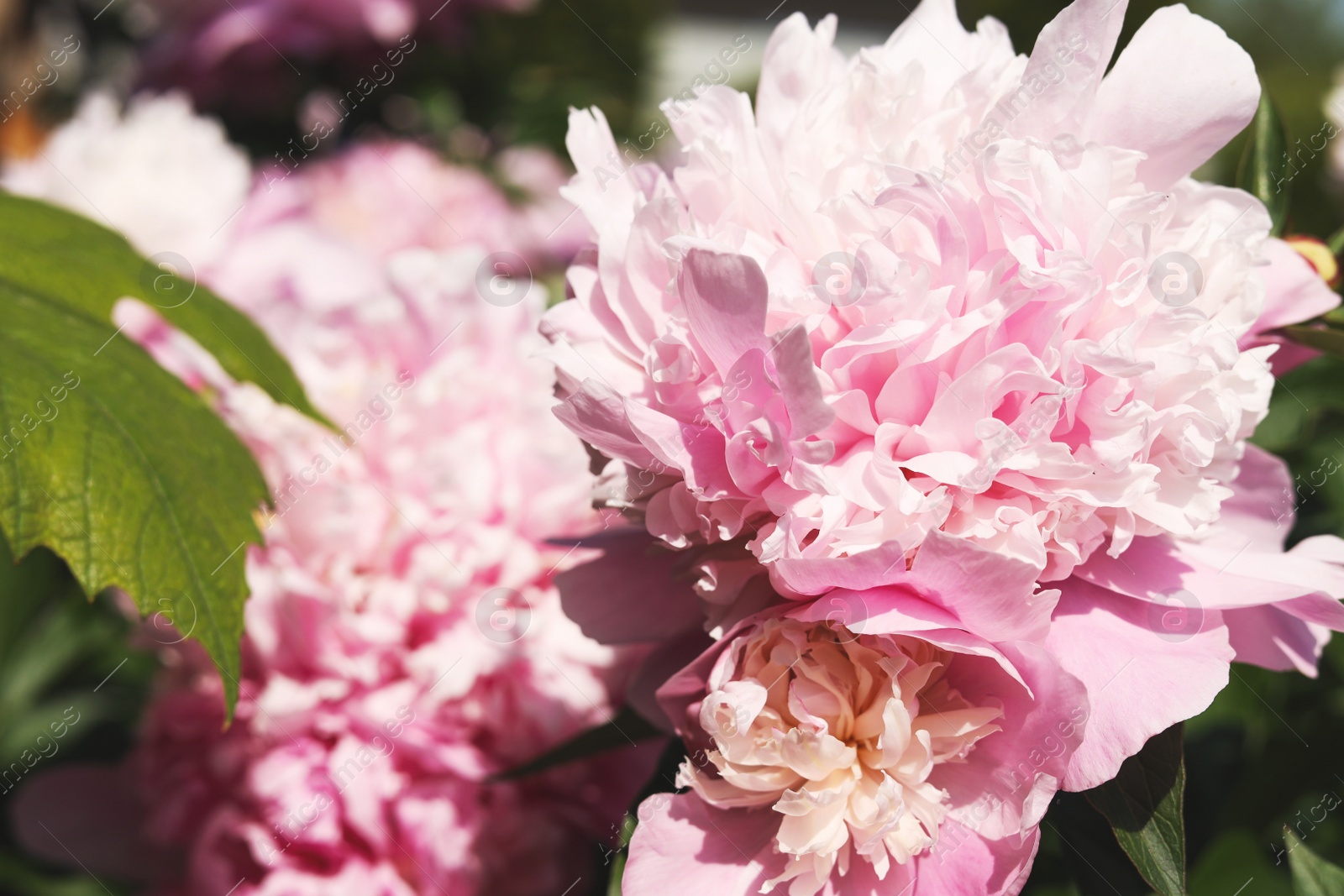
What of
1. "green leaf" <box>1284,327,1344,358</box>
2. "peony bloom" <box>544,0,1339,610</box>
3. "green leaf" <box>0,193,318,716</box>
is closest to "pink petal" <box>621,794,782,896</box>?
"peony bloom" <box>544,0,1339,610</box>

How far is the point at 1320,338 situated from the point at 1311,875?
26 centimetres

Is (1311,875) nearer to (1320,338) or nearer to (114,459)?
(1320,338)

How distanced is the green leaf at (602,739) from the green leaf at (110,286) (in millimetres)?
296

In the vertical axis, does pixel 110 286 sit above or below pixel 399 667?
above

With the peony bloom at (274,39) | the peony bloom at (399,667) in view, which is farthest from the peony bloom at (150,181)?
the peony bloom at (399,667)

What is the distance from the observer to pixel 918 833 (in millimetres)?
425

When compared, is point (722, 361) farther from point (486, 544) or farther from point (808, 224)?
point (486, 544)

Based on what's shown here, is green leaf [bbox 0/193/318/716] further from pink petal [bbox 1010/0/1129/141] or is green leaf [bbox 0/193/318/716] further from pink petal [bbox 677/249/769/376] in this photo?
pink petal [bbox 1010/0/1129/141]

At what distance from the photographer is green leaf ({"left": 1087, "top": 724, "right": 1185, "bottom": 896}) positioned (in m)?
0.42

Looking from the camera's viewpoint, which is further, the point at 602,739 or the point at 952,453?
the point at 602,739

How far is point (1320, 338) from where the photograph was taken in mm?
485

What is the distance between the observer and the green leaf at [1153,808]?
42 cm

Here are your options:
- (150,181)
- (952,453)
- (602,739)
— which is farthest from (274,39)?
(952,453)

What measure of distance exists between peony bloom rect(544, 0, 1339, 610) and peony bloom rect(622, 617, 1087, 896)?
0.04 metres
